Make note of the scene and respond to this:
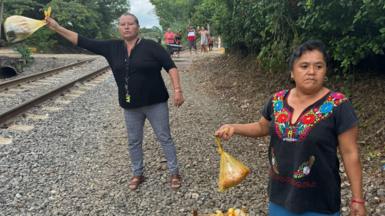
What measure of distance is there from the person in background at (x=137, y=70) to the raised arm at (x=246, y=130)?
206cm

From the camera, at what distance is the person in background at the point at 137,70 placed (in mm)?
4684

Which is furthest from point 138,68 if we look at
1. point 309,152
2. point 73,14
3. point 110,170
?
point 73,14

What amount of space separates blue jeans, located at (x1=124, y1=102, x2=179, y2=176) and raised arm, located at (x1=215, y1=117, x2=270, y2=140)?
6.96ft

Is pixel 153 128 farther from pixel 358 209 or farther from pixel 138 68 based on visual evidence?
pixel 358 209

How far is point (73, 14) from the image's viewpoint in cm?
3528

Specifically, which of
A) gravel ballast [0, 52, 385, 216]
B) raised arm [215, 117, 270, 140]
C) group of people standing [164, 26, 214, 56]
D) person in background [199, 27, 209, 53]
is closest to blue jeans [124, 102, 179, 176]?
gravel ballast [0, 52, 385, 216]

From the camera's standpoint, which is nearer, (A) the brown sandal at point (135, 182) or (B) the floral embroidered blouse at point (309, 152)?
(B) the floral embroidered blouse at point (309, 152)

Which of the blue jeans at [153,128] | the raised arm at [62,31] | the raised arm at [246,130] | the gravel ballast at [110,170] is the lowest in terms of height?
the gravel ballast at [110,170]

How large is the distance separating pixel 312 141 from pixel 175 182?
2886 mm

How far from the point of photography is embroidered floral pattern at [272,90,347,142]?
2342 mm

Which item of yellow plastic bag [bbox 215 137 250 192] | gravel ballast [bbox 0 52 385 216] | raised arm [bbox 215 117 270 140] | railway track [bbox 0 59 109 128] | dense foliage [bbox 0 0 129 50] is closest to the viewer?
raised arm [bbox 215 117 270 140]

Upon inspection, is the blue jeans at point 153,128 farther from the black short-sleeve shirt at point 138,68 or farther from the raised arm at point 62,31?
the raised arm at point 62,31

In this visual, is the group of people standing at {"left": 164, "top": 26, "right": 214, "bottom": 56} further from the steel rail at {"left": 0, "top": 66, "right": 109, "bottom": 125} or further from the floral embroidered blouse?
the floral embroidered blouse

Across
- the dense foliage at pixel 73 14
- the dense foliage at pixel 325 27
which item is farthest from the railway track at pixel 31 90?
the dense foliage at pixel 73 14
